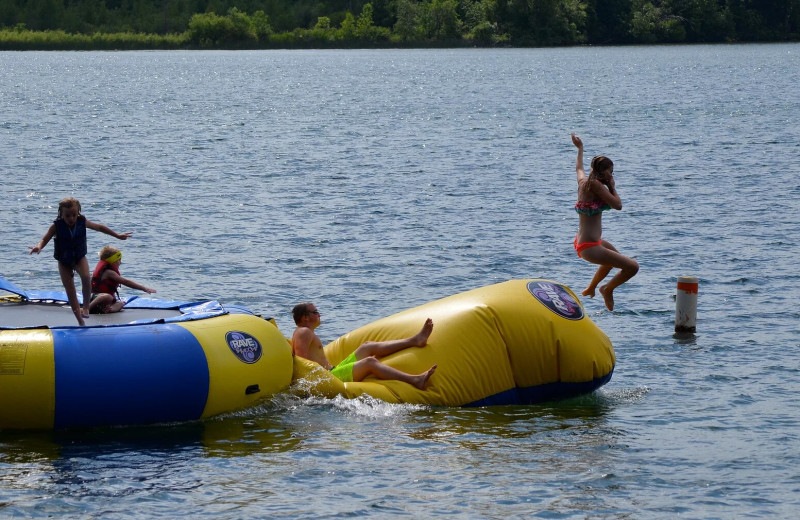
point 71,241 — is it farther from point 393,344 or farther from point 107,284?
point 393,344

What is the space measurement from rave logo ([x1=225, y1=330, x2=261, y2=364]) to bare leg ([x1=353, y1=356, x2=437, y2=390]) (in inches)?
49.0

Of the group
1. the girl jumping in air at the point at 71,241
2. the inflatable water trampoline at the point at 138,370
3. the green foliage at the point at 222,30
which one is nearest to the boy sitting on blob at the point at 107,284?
the girl jumping in air at the point at 71,241

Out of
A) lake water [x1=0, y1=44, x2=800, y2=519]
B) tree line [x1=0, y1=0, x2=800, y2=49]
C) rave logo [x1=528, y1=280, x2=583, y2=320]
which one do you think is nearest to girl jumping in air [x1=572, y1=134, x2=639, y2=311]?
rave logo [x1=528, y1=280, x2=583, y2=320]

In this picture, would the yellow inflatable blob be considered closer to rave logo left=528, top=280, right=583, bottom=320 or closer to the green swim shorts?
rave logo left=528, top=280, right=583, bottom=320

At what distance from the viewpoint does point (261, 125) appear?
5322cm

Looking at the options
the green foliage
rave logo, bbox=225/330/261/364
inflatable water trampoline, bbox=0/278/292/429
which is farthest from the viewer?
the green foliage

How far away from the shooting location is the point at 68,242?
12.6 m

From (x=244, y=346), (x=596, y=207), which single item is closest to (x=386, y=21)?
(x=596, y=207)

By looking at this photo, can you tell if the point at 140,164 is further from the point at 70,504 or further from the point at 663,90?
A: the point at 663,90

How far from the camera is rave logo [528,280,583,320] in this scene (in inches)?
492

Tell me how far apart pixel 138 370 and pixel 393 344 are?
9.21ft

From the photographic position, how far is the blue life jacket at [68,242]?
494 inches

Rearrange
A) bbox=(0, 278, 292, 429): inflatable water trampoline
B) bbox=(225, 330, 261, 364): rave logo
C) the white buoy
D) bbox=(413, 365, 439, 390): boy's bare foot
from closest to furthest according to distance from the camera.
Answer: bbox=(0, 278, 292, 429): inflatable water trampoline
bbox=(225, 330, 261, 364): rave logo
bbox=(413, 365, 439, 390): boy's bare foot
the white buoy

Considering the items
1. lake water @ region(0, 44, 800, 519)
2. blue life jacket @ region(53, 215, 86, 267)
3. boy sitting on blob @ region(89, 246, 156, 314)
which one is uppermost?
blue life jacket @ region(53, 215, 86, 267)
